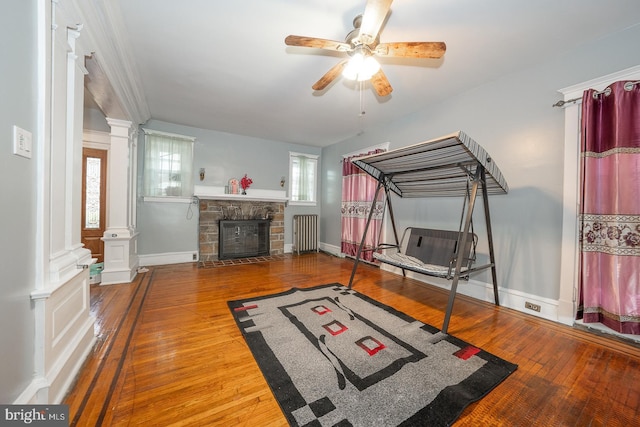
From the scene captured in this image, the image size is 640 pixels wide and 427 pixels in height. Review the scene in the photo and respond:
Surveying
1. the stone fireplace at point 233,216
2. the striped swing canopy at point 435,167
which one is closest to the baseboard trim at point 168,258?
the stone fireplace at point 233,216

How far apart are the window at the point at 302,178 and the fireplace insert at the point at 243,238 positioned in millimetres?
986

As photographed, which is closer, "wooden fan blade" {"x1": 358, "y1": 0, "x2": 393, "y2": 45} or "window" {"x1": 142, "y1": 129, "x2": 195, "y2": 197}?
"wooden fan blade" {"x1": 358, "y1": 0, "x2": 393, "y2": 45}

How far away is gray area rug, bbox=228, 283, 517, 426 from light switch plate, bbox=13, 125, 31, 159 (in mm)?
1700

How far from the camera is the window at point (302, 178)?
18.2ft

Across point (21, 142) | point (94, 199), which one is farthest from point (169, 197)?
point (21, 142)

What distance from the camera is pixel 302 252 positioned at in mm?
5418

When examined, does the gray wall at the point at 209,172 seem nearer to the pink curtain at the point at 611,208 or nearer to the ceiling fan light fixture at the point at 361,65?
the ceiling fan light fixture at the point at 361,65

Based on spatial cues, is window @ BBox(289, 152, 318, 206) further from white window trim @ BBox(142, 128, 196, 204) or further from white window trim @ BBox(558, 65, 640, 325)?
white window trim @ BBox(558, 65, 640, 325)

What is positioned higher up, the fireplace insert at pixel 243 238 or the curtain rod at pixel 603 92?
the curtain rod at pixel 603 92

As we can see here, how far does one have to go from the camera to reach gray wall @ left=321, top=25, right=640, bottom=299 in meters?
2.12

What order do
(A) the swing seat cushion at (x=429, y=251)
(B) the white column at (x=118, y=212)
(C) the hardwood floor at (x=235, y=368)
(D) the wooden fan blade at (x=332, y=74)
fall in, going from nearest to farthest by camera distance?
(C) the hardwood floor at (x=235, y=368)
(D) the wooden fan blade at (x=332, y=74)
(A) the swing seat cushion at (x=429, y=251)
(B) the white column at (x=118, y=212)

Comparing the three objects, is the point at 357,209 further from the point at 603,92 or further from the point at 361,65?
the point at 603,92

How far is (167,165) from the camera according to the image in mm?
4242

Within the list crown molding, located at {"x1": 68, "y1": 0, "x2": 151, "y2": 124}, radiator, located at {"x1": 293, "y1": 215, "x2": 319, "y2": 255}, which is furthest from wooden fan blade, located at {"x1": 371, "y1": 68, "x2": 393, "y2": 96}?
radiator, located at {"x1": 293, "y1": 215, "x2": 319, "y2": 255}
